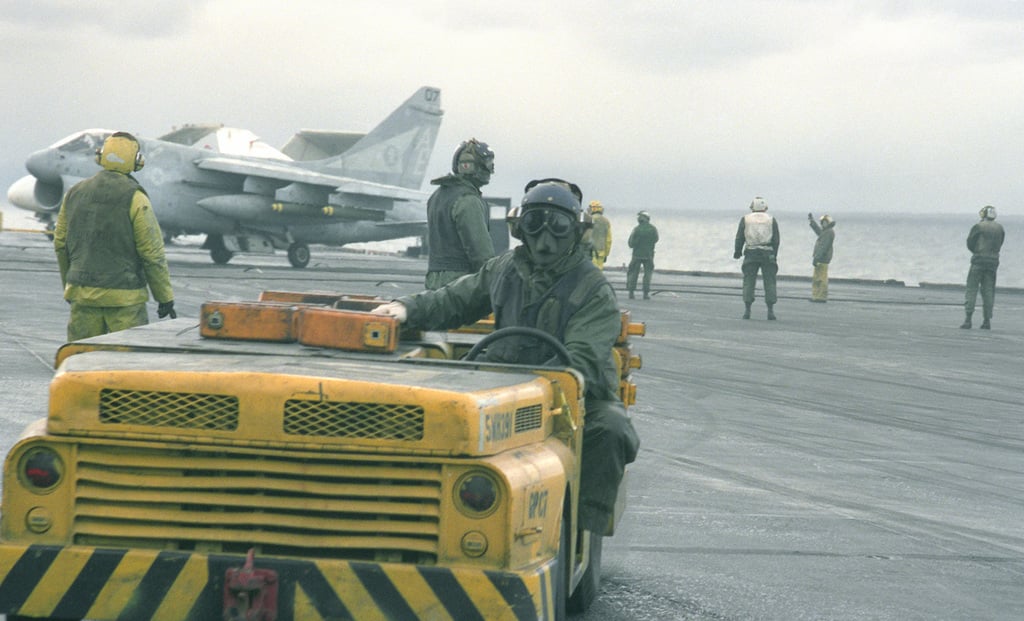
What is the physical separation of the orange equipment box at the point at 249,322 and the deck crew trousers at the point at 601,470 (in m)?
1.18

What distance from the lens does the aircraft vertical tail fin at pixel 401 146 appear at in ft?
155

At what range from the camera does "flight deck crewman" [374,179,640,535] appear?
571cm

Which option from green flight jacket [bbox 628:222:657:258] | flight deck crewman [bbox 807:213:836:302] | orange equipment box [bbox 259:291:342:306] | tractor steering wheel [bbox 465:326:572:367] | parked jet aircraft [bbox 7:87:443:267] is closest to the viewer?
tractor steering wheel [bbox 465:326:572:367]

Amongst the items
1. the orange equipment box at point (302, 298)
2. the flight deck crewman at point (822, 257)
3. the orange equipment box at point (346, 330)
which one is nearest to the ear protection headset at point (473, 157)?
the orange equipment box at point (302, 298)

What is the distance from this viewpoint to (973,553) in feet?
25.7

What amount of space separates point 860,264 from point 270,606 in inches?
5070

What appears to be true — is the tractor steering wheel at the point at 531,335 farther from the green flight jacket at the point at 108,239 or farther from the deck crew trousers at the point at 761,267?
the deck crew trousers at the point at 761,267

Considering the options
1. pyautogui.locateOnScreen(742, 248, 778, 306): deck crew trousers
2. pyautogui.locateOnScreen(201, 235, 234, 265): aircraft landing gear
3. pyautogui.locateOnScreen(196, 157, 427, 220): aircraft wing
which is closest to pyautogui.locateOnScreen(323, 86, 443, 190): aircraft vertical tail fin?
pyautogui.locateOnScreen(196, 157, 427, 220): aircraft wing

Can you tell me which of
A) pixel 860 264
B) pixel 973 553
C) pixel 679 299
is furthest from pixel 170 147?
pixel 860 264

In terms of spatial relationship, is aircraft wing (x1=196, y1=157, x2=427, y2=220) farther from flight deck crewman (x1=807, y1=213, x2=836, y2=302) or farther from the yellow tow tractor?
the yellow tow tractor

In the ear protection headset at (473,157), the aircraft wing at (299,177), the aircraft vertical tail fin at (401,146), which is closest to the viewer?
the ear protection headset at (473,157)

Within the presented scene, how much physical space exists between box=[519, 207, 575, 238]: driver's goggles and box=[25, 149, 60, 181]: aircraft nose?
32.7m

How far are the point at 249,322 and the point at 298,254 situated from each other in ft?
115

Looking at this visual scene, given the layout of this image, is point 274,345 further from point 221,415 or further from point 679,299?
point 679,299
